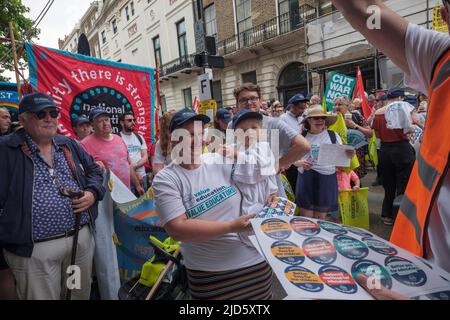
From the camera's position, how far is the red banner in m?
3.73

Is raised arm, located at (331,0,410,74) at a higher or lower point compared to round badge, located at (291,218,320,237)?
higher

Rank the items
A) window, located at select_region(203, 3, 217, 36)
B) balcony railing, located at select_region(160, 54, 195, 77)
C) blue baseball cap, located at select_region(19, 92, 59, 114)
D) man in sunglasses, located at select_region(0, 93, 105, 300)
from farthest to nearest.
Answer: balcony railing, located at select_region(160, 54, 195, 77)
window, located at select_region(203, 3, 217, 36)
blue baseball cap, located at select_region(19, 92, 59, 114)
man in sunglasses, located at select_region(0, 93, 105, 300)

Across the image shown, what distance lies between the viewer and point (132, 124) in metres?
4.31

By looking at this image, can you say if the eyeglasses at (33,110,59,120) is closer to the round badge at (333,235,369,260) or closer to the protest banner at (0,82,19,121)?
the round badge at (333,235,369,260)

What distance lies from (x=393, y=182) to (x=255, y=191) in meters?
3.54

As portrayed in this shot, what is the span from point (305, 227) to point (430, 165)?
46 cm

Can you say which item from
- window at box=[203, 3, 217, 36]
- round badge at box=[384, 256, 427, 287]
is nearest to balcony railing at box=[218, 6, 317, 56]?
window at box=[203, 3, 217, 36]

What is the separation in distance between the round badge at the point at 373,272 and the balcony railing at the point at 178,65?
67.0 feet

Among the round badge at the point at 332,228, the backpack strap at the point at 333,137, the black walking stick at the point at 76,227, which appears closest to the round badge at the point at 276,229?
the round badge at the point at 332,228

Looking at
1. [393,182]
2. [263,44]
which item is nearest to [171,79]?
[263,44]

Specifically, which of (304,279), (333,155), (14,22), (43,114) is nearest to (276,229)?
(304,279)

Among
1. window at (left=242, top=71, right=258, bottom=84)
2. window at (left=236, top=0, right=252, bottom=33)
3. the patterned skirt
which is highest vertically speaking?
window at (left=236, top=0, right=252, bottom=33)

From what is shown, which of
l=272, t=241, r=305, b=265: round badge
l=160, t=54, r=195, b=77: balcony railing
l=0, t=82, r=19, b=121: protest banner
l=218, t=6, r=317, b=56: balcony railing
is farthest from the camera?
l=160, t=54, r=195, b=77: balcony railing

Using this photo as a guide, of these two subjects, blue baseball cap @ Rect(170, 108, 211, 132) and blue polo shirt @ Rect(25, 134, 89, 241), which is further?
blue polo shirt @ Rect(25, 134, 89, 241)
